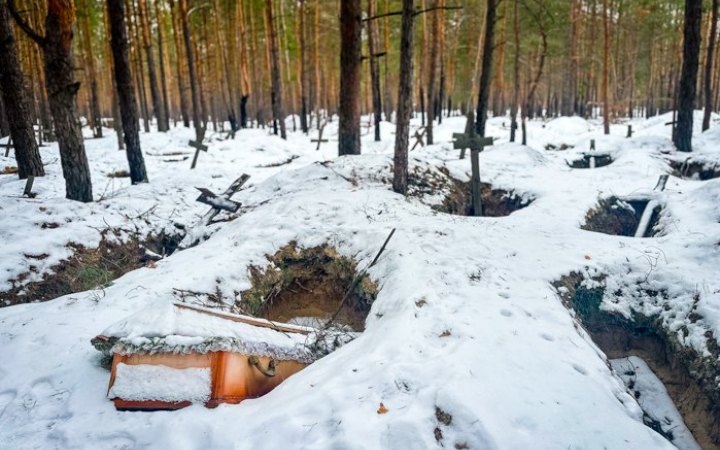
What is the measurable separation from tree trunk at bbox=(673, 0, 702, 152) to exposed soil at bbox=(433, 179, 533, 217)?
7.41 m

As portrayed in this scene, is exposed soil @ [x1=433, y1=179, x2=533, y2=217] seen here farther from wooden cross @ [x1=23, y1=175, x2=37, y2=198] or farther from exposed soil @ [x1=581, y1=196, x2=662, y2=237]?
wooden cross @ [x1=23, y1=175, x2=37, y2=198]

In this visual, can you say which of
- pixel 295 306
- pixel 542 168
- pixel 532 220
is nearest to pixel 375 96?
pixel 542 168

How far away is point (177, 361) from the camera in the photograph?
3.06m

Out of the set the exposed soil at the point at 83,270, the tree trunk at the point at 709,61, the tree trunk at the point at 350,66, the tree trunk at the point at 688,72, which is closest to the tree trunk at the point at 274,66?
the tree trunk at the point at 350,66

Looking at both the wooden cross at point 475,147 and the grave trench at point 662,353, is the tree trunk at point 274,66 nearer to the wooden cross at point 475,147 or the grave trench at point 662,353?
the wooden cross at point 475,147

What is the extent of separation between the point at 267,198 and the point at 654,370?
275 inches

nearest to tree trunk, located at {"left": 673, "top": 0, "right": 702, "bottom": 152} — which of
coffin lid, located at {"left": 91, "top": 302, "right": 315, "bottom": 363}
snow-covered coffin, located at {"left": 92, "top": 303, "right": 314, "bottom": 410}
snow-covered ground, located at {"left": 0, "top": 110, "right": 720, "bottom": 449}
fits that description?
snow-covered ground, located at {"left": 0, "top": 110, "right": 720, "bottom": 449}

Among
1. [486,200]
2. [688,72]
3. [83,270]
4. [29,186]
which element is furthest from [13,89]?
[688,72]

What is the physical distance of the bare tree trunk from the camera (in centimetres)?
707

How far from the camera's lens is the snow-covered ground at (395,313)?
8.88 feet

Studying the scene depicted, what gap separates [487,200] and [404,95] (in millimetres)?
3859

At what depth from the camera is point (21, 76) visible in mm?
8977

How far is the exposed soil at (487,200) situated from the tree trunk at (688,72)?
741cm

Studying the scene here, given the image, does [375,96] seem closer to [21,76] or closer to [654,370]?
[21,76]
